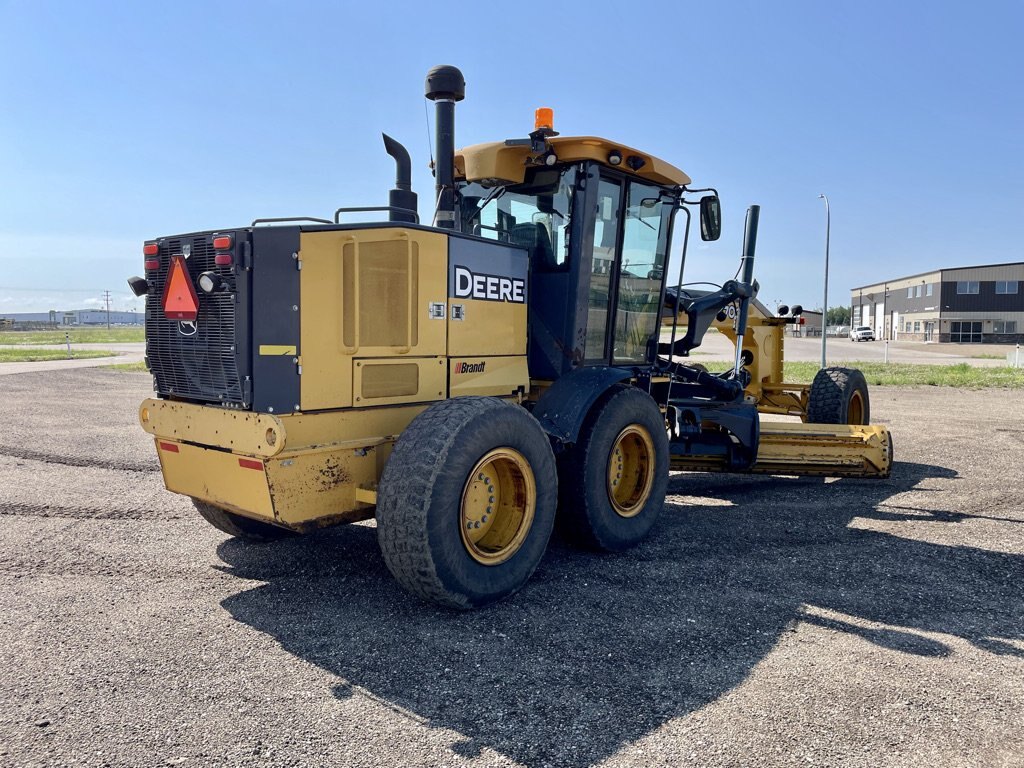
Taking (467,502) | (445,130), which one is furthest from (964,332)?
(467,502)

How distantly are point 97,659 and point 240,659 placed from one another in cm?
70

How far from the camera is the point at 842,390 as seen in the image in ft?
30.9

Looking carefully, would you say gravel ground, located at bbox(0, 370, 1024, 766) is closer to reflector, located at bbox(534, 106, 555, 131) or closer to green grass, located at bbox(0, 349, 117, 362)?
reflector, located at bbox(534, 106, 555, 131)

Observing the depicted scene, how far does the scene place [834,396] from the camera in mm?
9445

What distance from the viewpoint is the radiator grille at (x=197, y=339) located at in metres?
4.30

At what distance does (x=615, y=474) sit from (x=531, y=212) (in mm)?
2097

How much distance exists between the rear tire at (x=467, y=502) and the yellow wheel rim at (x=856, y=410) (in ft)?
21.2

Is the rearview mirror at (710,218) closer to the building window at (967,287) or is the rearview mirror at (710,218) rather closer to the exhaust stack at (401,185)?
the exhaust stack at (401,185)

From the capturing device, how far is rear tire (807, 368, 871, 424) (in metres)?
9.40

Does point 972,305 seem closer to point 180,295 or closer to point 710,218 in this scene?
point 710,218

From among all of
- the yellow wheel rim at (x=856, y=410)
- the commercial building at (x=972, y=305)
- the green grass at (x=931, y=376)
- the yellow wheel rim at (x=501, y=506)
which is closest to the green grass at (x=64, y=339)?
the green grass at (x=931, y=376)

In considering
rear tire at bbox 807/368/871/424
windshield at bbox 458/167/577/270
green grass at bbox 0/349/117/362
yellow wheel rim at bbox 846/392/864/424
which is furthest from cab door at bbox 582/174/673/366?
green grass at bbox 0/349/117/362

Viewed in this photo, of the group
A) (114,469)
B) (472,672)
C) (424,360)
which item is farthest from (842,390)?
(114,469)

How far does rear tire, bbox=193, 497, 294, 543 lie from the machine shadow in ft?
0.37
